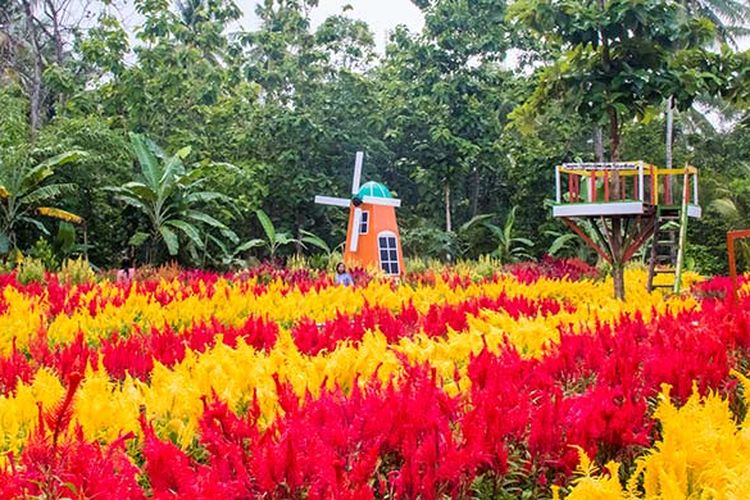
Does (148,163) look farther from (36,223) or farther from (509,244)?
(509,244)

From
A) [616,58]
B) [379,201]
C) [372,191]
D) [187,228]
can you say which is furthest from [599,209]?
[187,228]

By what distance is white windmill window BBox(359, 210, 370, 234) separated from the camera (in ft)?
63.8

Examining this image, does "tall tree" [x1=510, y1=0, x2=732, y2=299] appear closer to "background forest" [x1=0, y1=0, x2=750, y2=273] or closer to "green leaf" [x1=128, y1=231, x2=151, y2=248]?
"background forest" [x1=0, y1=0, x2=750, y2=273]

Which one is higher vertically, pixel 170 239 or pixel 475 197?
pixel 475 197

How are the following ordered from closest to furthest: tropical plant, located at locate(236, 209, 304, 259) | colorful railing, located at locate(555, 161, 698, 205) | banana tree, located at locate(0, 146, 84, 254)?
colorful railing, located at locate(555, 161, 698, 205) < banana tree, located at locate(0, 146, 84, 254) < tropical plant, located at locate(236, 209, 304, 259)

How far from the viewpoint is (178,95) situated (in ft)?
72.4

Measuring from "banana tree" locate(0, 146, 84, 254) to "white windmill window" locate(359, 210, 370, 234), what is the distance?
269 inches

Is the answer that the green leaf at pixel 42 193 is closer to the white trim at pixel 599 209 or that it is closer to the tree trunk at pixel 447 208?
the white trim at pixel 599 209

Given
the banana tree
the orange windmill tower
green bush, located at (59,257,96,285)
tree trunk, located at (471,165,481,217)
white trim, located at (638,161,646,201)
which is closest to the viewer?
white trim, located at (638,161,646,201)

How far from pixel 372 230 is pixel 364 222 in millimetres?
343

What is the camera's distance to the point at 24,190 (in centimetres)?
1670

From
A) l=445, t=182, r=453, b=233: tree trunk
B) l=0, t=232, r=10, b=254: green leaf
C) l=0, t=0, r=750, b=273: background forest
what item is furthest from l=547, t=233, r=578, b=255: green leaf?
l=0, t=232, r=10, b=254: green leaf

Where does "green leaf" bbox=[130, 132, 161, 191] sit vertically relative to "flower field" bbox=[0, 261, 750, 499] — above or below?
above

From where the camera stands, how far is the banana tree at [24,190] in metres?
16.5
